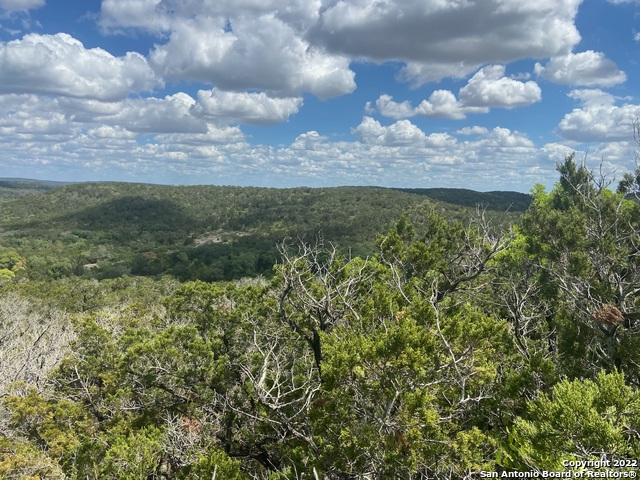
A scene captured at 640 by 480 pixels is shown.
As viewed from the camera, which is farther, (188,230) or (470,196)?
(188,230)

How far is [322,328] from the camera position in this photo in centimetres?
1086

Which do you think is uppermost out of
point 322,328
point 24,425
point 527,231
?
point 527,231

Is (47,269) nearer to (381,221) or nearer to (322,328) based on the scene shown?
(381,221)

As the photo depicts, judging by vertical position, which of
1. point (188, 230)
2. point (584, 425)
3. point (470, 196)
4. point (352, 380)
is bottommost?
point (188, 230)

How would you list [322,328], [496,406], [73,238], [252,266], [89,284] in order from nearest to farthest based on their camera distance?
[496,406], [322,328], [89,284], [252,266], [73,238]

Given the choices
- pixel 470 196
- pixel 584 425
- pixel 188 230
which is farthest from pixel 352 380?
pixel 188 230

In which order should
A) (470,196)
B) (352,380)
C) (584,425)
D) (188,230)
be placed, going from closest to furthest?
(584,425), (352,380), (470,196), (188,230)

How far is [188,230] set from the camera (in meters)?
172

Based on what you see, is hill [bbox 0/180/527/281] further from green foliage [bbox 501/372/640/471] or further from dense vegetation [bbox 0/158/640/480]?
green foliage [bbox 501/372/640/471]

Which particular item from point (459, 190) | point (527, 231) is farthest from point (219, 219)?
point (527, 231)

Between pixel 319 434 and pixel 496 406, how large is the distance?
153 inches

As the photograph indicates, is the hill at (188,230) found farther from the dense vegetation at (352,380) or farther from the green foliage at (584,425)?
the green foliage at (584,425)

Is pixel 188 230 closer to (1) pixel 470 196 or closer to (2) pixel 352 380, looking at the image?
(1) pixel 470 196

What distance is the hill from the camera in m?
102
